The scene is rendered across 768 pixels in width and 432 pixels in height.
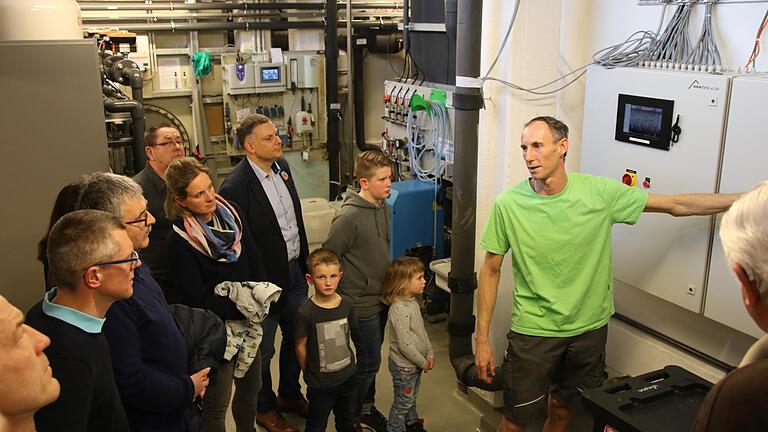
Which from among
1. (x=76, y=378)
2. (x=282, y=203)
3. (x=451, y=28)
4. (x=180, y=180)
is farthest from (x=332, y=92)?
(x=76, y=378)

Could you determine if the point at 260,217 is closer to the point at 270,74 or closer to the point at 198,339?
the point at 198,339

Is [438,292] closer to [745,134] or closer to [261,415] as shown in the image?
[261,415]

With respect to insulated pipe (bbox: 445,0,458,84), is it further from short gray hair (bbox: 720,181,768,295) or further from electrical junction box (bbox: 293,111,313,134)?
short gray hair (bbox: 720,181,768,295)

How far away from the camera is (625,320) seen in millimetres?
3023

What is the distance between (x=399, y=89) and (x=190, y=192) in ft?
9.33

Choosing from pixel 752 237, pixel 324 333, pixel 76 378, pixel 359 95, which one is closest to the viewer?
pixel 752 237

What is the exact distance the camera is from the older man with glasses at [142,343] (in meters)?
1.89

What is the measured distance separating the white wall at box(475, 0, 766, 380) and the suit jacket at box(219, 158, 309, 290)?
3.20 feet

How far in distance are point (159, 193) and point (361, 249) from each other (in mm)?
892

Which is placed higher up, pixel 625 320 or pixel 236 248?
pixel 236 248

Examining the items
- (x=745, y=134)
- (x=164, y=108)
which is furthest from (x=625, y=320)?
(x=164, y=108)

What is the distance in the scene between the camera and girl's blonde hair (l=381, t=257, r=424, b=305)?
287cm

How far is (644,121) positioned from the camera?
2.56 meters

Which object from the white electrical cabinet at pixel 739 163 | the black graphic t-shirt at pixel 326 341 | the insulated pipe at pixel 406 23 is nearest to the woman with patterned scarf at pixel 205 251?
the black graphic t-shirt at pixel 326 341
